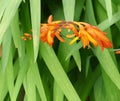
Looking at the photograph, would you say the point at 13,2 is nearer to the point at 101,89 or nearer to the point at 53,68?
the point at 53,68

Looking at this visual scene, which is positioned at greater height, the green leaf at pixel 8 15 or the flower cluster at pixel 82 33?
the green leaf at pixel 8 15

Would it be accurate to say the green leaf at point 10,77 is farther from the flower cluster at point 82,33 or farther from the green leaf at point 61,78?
the flower cluster at point 82,33

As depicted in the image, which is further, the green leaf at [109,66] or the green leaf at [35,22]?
the green leaf at [109,66]

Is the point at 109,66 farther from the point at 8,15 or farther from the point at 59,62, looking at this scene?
the point at 8,15

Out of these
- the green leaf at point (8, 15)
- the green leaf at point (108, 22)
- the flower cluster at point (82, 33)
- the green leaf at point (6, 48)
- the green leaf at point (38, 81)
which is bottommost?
the green leaf at point (38, 81)

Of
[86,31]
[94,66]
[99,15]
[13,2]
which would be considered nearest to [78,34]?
[86,31]

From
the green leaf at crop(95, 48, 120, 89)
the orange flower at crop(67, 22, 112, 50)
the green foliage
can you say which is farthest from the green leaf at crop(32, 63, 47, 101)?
the orange flower at crop(67, 22, 112, 50)

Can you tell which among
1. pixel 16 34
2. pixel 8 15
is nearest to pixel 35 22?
pixel 8 15

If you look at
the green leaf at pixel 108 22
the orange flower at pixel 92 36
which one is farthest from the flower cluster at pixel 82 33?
the green leaf at pixel 108 22
